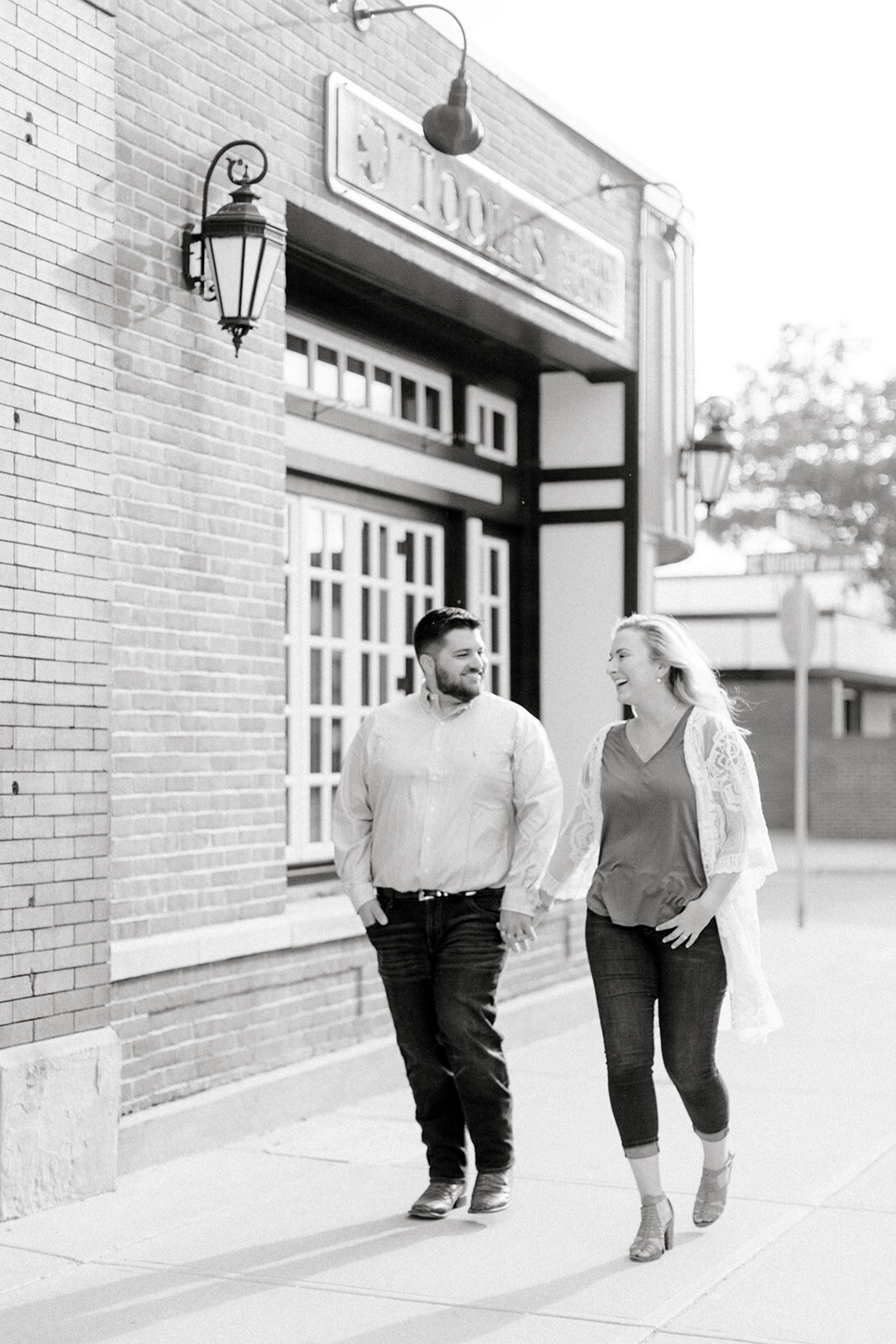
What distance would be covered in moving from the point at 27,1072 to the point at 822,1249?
243cm

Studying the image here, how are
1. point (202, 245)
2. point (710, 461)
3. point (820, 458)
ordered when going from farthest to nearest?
point (820, 458), point (710, 461), point (202, 245)

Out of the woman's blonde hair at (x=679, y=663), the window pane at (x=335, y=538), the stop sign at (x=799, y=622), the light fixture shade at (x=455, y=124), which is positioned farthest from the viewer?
the stop sign at (x=799, y=622)

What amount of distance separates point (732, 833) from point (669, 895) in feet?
0.83

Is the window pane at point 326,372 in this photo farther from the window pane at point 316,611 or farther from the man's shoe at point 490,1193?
the man's shoe at point 490,1193

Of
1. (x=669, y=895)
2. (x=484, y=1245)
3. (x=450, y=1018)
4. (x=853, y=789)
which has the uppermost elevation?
(x=669, y=895)

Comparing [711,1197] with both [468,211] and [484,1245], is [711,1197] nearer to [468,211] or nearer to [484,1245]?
[484,1245]

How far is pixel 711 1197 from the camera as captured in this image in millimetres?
5438

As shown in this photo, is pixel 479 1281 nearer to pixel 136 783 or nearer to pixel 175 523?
pixel 136 783

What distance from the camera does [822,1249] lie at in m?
5.21

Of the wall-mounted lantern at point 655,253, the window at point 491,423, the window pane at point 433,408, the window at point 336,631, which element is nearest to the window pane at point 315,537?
the window at point 336,631

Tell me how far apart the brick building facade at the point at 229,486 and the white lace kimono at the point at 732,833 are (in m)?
1.73

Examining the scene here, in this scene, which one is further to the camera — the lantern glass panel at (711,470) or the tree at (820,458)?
the tree at (820,458)

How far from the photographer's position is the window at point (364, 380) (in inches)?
339

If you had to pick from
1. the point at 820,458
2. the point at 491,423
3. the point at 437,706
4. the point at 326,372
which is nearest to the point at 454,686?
the point at 437,706
